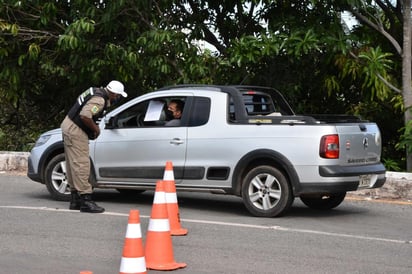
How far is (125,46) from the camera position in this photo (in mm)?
14477

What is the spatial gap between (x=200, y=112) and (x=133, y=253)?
4558 millimetres

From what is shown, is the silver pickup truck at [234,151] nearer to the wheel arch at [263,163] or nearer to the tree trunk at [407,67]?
the wheel arch at [263,163]

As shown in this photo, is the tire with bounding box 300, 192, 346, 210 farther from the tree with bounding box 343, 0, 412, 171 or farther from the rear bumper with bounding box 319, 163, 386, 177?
the tree with bounding box 343, 0, 412, 171

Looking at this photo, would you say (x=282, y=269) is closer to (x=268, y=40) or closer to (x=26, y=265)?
(x=26, y=265)

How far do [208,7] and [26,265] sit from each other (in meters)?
8.94

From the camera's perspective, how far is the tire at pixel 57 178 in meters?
10.7

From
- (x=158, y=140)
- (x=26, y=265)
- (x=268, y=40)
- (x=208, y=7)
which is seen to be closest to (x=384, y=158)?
(x=268, y=40)

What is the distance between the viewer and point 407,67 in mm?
12734

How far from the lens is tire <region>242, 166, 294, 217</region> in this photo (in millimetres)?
9164

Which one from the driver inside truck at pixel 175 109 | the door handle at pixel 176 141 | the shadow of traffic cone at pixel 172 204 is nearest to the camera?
the shadow of traffic cone at pixel 172 204

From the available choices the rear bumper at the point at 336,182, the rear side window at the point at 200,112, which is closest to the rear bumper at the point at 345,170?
the rear bumper at the point at 336,182

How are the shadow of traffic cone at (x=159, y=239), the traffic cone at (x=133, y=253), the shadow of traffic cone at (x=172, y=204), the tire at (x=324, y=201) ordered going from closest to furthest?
1. the traffic cone at (x=133, y=253)
2. the shadow of traffic cone at (x=159, y=239)
3. the shadow of traffic cone at (x=172, y=204)
4. the tire at (x=324, y=201)

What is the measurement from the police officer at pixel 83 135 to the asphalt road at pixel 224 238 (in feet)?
0.78

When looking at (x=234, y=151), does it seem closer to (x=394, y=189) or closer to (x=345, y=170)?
(x=345, y=170)
